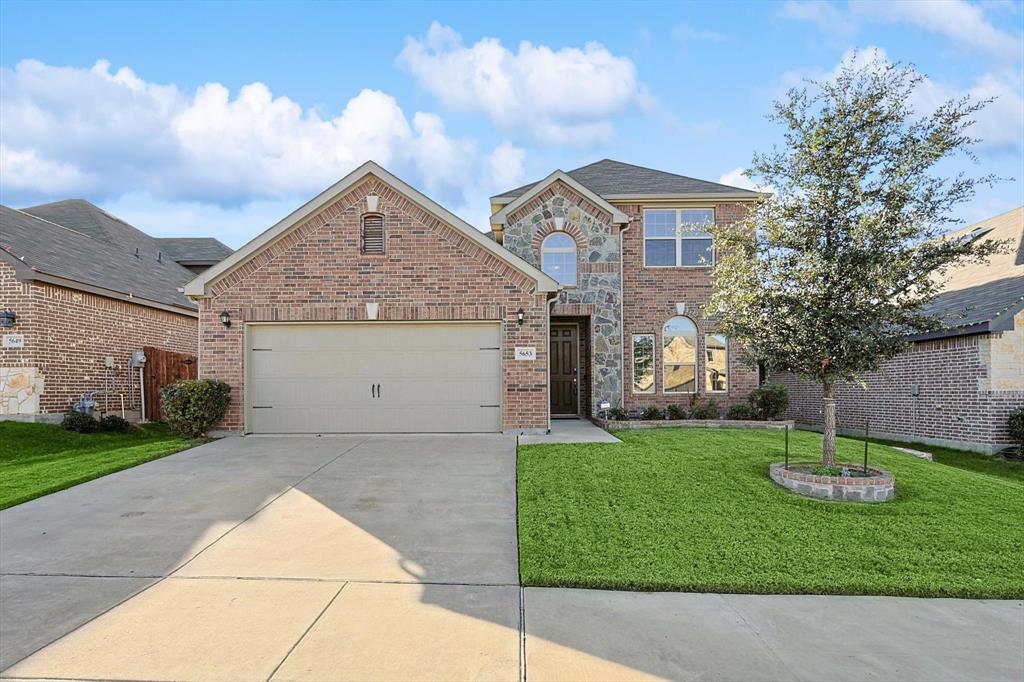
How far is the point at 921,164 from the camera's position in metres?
7.05

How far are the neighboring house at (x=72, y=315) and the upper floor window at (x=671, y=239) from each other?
1126cm

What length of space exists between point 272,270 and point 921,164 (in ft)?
35.2

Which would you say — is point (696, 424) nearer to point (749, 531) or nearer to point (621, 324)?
point (621, 324)

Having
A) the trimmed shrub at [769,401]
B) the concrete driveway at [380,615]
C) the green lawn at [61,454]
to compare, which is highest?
the trimmed shrub at [769,401]

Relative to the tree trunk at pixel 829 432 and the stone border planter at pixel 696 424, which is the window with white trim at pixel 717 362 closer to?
the stone border planter at pixel 696 424

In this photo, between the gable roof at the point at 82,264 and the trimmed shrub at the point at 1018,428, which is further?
the gable roof at the point at 82,264

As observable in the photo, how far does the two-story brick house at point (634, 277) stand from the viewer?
14.6m

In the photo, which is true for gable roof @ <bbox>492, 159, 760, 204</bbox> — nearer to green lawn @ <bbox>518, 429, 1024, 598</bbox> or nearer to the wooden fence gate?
green lawn @ <bbox>518, 429, 1024, 598</bbox>

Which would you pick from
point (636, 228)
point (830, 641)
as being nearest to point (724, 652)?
point (830, 641)

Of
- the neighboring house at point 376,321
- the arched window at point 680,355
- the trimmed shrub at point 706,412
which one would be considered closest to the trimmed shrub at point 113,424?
the neighboring house at point 376,321

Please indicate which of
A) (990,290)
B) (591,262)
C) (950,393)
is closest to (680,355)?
(591,262)

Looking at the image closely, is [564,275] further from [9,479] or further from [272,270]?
[9,479]

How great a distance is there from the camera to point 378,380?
11688 millimetres

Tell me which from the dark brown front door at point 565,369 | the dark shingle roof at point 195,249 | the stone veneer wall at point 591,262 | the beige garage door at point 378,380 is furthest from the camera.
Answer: the dark shingle roof at point 195,249
